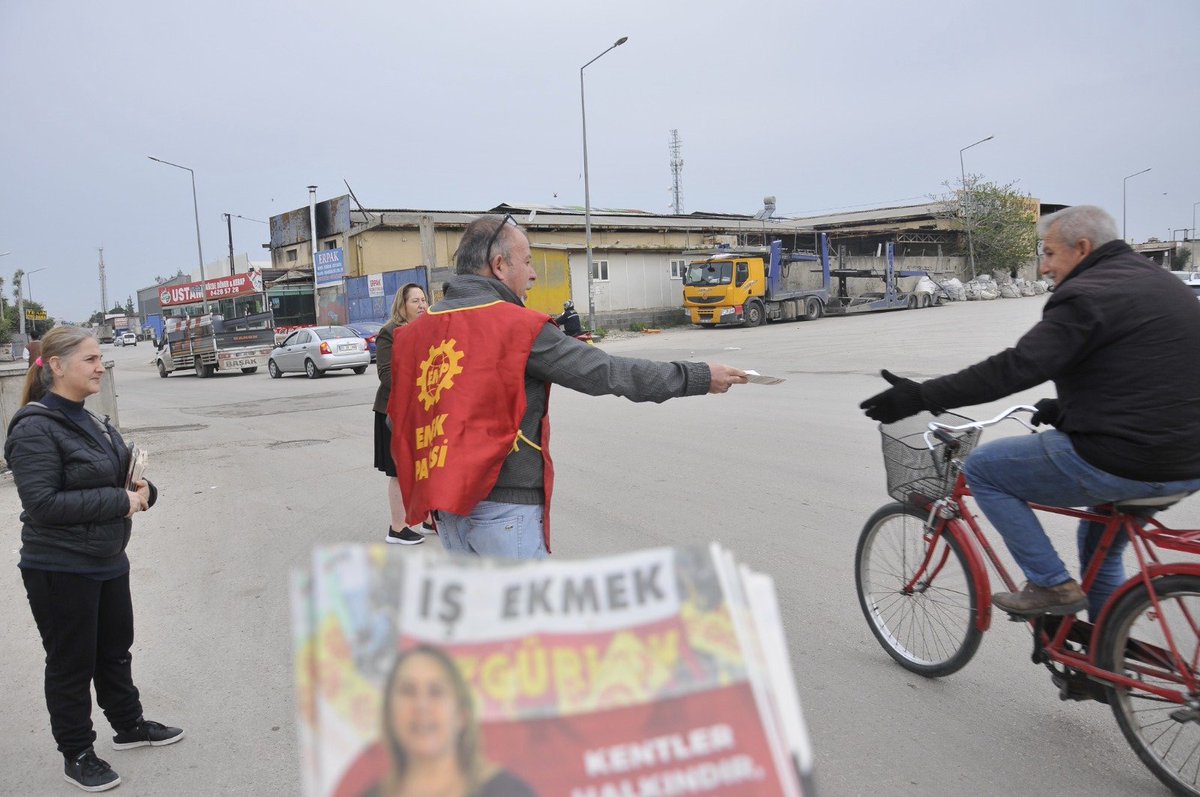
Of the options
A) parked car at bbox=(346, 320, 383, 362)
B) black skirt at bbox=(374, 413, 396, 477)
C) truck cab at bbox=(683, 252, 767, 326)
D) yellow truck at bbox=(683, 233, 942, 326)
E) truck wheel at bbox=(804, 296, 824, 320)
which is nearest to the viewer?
black skirt at bbox=(374, 413, 396, 477)

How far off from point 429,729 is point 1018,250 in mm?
57116

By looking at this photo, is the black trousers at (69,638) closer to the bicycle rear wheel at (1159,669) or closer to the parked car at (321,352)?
the bicycle rear wheel at (1159,669)

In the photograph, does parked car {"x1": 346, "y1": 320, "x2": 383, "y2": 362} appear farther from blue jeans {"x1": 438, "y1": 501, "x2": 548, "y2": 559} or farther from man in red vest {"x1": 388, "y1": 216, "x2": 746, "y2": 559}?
blue jeans {"x1": 438, "y1": 501, "x2": 548, "y2": 559}

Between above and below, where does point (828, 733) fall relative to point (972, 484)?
below

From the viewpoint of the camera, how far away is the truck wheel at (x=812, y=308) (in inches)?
1533

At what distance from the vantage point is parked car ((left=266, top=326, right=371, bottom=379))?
22719 mm

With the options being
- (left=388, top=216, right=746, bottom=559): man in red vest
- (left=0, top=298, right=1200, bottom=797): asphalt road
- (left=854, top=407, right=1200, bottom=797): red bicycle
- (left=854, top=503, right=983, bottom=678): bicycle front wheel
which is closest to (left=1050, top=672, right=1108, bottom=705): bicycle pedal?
(left=854, top=407, right=1200, bottom=797): red bicycle

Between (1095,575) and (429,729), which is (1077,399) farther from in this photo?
(429,729)

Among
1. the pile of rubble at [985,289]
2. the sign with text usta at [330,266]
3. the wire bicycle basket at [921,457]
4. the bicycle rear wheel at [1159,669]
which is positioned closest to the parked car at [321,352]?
the sign with text usta at [330,266]

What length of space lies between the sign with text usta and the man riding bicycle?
4005 centimetres

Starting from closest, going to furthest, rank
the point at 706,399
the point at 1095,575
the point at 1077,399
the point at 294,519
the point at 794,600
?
1. the point at 1077,399
2. the point at 1095,575
3. the point at 794,600
4. the point at 294,519
5. the point at 706,399

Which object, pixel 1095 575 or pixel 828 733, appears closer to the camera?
pixel 1095 575

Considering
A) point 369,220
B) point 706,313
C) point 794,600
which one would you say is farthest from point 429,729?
point 369,220

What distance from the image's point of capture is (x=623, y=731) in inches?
50.1
